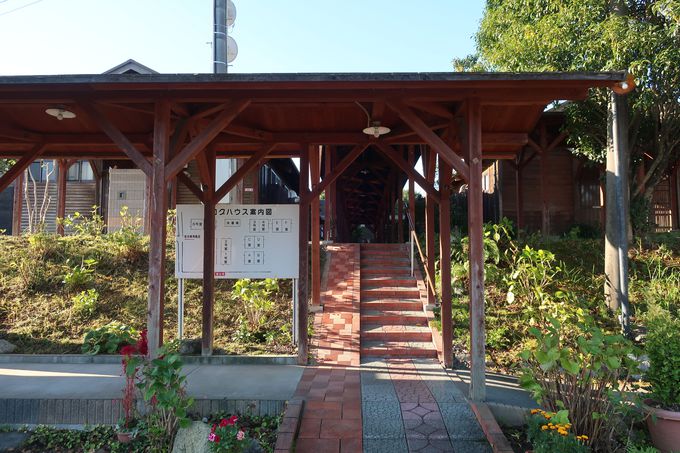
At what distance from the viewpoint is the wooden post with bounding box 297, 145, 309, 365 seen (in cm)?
540

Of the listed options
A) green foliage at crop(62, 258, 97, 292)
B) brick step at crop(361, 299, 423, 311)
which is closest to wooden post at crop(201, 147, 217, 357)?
brick step at crop(361, 299, 423, 311)

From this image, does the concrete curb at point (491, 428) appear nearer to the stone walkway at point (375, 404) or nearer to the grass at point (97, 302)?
the stone walkway at point (375, 404)

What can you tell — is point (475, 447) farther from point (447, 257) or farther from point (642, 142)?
point (642, 142)

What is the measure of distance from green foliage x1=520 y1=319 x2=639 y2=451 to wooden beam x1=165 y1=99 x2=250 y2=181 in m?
3.16

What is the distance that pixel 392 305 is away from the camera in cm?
687

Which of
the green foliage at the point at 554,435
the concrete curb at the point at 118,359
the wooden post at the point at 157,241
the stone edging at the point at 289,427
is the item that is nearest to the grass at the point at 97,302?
the concrete curb at the point at 118,359

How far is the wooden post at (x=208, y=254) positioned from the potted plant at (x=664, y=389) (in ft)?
15.1

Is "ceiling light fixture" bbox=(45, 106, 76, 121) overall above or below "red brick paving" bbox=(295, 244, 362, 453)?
above

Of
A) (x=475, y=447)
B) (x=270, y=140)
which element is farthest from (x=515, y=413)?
(x=270, y=140)

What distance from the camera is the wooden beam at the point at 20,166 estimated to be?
515 cm

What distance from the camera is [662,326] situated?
11.8 ft

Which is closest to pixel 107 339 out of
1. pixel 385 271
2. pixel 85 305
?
pixel 85 305

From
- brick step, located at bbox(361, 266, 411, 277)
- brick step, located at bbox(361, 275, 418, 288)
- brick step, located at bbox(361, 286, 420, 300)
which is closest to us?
brick step, located at bbox(361, 286, 420, 300)

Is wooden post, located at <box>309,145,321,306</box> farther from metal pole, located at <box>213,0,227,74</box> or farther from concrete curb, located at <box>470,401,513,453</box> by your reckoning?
concrete curb, located at <box>470,401,513,453</box>
